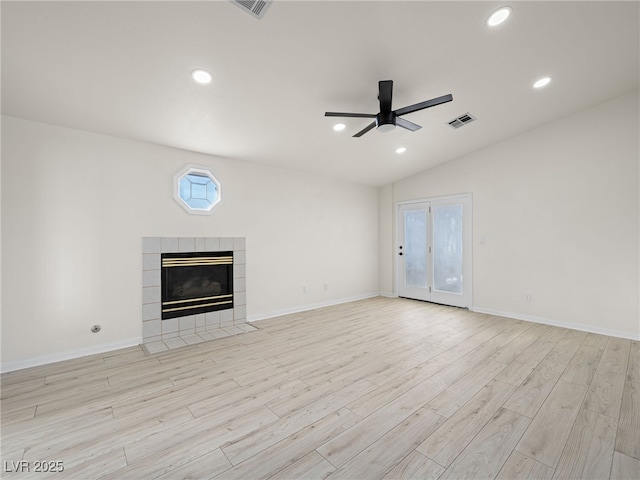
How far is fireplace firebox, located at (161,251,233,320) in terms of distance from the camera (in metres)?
3.69

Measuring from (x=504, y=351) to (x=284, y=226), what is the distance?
11.7 feet

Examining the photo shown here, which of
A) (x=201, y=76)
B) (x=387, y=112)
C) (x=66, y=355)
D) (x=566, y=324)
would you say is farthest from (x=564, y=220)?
(x=66, y=355)

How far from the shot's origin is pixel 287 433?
182 cm

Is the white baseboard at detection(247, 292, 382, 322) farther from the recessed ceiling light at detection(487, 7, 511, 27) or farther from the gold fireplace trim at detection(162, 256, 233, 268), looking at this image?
the recessed ceiling light at detection(487, 7, 511, 27)

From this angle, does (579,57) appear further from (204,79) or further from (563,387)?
(204,79)

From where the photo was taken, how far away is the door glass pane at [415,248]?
18.6ft

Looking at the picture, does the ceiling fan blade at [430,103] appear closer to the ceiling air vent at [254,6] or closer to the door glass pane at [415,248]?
the ceiling air vent at [254,6]

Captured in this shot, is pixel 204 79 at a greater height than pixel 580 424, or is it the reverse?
pixel 204 79

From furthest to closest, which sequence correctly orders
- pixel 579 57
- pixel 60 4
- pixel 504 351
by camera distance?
pixel 504 351
pixel 579 57
pixel 60 4

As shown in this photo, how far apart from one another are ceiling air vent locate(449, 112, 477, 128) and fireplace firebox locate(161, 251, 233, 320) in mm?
3689

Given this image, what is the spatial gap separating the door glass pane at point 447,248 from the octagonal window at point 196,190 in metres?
4.09

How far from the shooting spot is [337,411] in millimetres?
2047

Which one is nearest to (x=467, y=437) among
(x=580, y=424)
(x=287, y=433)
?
(x=580, y=424)

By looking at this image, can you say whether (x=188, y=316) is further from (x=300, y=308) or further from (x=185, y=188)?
(x=300, y=308)
